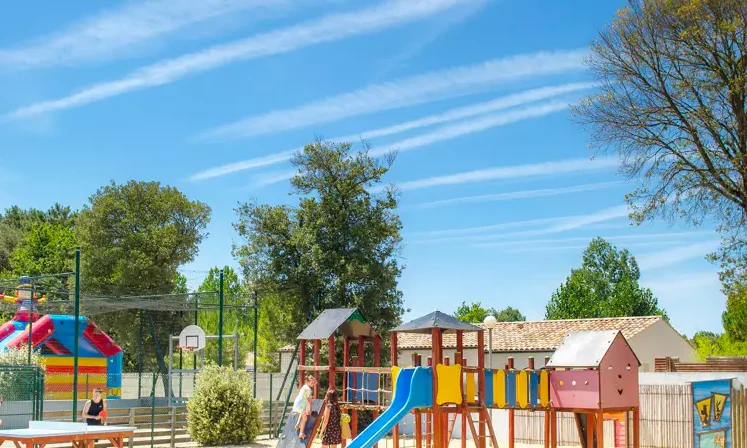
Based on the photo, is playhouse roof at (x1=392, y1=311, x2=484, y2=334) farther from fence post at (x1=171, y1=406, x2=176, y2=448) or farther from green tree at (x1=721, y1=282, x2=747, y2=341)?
green tree at (x1=721, y1=282, x2=747, y2=341)

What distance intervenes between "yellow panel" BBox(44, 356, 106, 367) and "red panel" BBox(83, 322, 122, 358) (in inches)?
12.6

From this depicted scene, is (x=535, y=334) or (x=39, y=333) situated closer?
(x=39, y=333)

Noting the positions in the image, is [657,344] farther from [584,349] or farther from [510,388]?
[510,388]

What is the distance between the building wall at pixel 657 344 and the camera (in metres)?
36.5

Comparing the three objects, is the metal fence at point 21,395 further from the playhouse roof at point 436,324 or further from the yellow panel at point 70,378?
the playhouse roof at point 436,324

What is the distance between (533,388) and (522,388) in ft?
0.76

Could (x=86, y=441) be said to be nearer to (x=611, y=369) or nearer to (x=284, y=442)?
(x=284, y=442)

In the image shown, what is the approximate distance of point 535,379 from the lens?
16531mm

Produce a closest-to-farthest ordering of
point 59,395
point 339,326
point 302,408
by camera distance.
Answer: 1. point 302,408
2. point 339,326
3. point 59,395

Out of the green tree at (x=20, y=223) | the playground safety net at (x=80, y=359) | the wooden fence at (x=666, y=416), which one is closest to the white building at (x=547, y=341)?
the playground safety net at (x=80, y=359)

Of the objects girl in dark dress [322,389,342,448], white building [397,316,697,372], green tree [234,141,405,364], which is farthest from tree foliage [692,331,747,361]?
girl in dark dress [322,389,342,448]

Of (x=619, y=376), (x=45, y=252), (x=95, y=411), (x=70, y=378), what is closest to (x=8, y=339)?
(x=70, y=378)

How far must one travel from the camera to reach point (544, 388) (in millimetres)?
16609

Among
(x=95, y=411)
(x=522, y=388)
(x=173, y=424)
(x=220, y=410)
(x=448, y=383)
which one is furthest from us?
(x=173, y=424)
